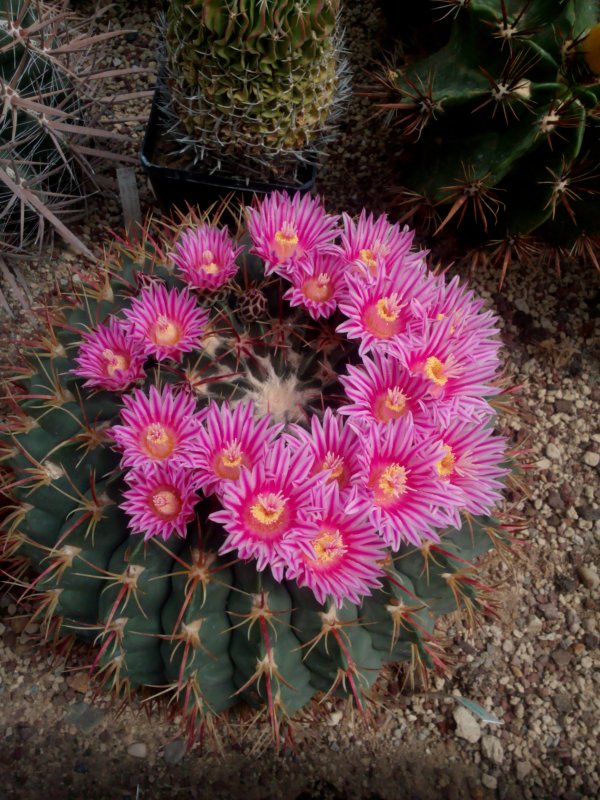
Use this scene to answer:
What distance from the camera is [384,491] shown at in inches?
36.2

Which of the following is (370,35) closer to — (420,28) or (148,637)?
(420,28)

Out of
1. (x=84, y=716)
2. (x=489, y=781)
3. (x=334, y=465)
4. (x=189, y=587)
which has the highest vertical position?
(x=334, y=465)

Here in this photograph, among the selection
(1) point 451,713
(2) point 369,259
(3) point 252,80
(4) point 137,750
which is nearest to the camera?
(2) point 369,259

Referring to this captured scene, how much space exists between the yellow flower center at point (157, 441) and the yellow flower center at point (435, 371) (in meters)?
0.35

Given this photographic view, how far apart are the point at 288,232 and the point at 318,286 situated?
0.34 ft

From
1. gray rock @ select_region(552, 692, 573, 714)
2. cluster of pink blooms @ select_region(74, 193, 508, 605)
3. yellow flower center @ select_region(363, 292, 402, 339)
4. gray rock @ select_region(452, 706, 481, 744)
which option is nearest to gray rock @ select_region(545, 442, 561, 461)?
gray rock @ select_region(552, 692, 573, 714)

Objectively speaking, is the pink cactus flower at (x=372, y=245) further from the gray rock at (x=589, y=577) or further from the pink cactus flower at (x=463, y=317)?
the gray rock at (x=589, y=577)

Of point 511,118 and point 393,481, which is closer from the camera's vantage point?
→ point 393,481

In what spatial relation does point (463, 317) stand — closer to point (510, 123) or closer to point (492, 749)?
point (510, 123)

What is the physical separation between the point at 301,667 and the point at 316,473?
0.32 metres

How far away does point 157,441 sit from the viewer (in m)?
0.94

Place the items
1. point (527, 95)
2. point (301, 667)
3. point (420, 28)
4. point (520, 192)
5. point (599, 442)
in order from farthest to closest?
point (420, 28) < point (599, 442) < point (520, 192) < point (527, 95) < point (301, 667)

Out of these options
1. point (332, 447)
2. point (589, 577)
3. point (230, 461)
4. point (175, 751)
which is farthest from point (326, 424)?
point (589, 577)

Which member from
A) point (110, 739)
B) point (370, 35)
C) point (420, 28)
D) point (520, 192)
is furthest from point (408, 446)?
point (370, 35)
